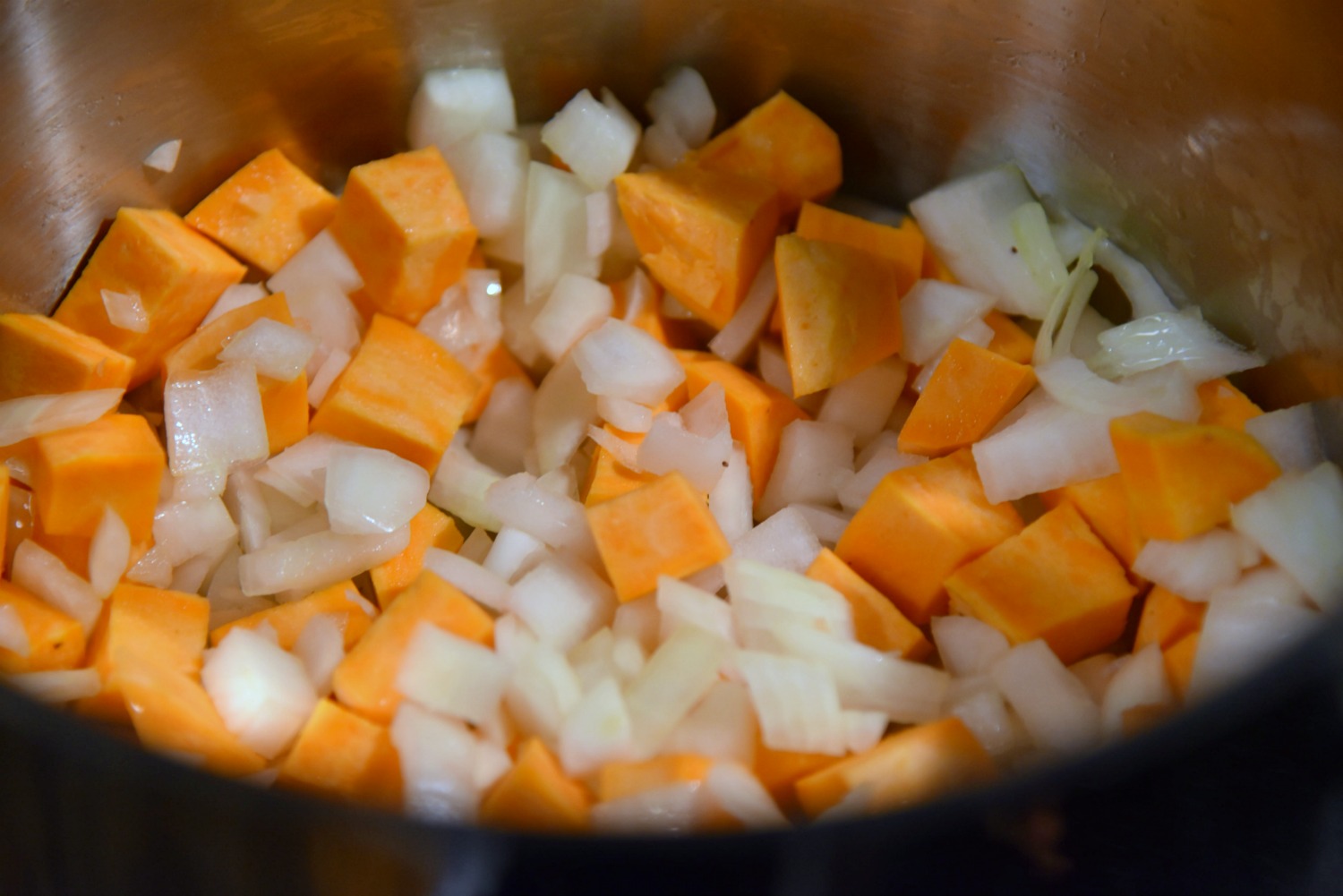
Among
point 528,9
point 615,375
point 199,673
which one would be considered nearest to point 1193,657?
point 615,375

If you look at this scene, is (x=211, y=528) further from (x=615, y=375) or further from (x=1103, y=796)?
(x=1103, y=796)

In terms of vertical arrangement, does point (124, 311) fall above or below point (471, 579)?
above

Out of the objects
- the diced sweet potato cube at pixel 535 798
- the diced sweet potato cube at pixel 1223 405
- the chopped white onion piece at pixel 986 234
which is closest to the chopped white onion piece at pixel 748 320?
the chopped white onion piece at pixel 986 234

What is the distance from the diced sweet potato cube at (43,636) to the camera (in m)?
1.10

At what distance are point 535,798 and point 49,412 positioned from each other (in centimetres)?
73

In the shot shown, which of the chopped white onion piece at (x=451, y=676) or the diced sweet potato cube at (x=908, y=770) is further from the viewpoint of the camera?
the chopped white onion piece at (x=451, y=676)

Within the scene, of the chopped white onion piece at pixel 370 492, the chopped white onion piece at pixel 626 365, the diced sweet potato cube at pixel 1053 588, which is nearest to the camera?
the diced sweet potato cube at pixel 1053 588

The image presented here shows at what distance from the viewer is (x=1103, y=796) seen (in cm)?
80

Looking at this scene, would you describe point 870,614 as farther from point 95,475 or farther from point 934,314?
point 95,475

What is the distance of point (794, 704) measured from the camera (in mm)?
1074

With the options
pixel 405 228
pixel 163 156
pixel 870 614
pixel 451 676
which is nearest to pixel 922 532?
pixel 870 614

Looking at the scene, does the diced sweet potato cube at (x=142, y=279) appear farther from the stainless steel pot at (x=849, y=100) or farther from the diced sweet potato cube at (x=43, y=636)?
the diced sweet potato cube at (x=43, y=636)

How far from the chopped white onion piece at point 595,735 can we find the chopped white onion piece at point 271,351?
58 centimetres

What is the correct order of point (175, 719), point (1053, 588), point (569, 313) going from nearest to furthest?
point (175, 719) < point (1053, 588) < point (569, 313)
